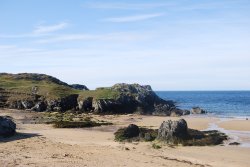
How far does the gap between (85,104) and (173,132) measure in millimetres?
39251

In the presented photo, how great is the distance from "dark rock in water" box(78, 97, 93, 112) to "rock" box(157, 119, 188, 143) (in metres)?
37.5

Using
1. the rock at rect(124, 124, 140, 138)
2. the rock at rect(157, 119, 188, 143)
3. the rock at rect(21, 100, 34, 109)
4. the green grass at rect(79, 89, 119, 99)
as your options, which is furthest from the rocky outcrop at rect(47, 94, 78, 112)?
the rock at rect(157, 119, 188, 143)

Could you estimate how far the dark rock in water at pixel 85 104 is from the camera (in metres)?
75.3

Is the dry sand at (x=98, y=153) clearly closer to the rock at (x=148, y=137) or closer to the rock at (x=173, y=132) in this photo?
the rock at (x=148, y=137)

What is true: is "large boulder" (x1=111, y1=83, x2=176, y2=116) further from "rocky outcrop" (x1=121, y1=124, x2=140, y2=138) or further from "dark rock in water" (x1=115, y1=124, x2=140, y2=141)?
"dark rock in water" (x1=115, y1=124, x2=140, y2=141)

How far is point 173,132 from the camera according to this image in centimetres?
3869

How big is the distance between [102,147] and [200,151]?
343 inches

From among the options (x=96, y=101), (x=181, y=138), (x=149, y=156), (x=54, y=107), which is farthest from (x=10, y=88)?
(x=149, y=156)

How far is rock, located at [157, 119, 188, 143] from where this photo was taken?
127 feet

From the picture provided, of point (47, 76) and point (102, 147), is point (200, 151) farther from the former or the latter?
point (47, 76)

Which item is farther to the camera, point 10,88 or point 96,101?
point 10,88

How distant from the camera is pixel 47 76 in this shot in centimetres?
11675

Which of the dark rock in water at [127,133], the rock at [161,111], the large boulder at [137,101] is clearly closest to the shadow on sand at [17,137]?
the dark rock in water at [127,133]

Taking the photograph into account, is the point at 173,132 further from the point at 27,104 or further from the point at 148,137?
the point at 27,104
